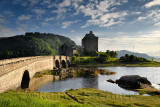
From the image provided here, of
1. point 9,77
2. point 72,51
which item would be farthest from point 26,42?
point 9,77

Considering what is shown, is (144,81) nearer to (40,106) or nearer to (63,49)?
(40,106)

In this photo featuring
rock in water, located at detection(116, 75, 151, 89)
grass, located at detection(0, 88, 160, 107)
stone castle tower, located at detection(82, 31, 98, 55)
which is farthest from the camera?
stone castle tower, located at detection(82, 31, 98, 55)

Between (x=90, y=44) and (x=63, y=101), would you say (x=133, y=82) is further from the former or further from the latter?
(x=90, y=44)

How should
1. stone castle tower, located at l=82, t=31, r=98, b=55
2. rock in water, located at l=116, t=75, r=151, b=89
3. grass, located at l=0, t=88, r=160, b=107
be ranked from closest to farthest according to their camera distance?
grass, located at l=0, t=88, r=160, b=107, rock in water, located at l=116, t=75, r=151, b=89, stone castle tower, located at l=82, t=31, r=98, b=55

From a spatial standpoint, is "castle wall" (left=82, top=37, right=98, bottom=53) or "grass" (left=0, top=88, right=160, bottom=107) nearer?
"grass" (left=0, top=88, right=160, bottom=107)

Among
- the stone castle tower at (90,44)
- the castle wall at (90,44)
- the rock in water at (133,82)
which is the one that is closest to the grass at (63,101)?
the rock in water at (133,82)

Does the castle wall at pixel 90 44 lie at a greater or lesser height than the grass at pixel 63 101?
greater

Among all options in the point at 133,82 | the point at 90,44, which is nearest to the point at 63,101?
the point at 133,82

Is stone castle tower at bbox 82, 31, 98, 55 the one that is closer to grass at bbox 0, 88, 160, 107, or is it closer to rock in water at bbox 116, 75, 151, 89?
rock in water at bbox 116, 75, 151, 89

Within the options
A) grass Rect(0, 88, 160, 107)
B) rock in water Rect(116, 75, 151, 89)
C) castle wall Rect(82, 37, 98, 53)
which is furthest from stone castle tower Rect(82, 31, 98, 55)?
grass Rect(0, 88, 160, 107)

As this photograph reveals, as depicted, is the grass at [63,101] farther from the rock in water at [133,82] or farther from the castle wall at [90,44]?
the castle wall at [90,44]

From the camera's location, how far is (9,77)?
22344 millimetres

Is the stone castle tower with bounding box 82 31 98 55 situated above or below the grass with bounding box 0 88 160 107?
above

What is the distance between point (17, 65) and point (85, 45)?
136 meters
